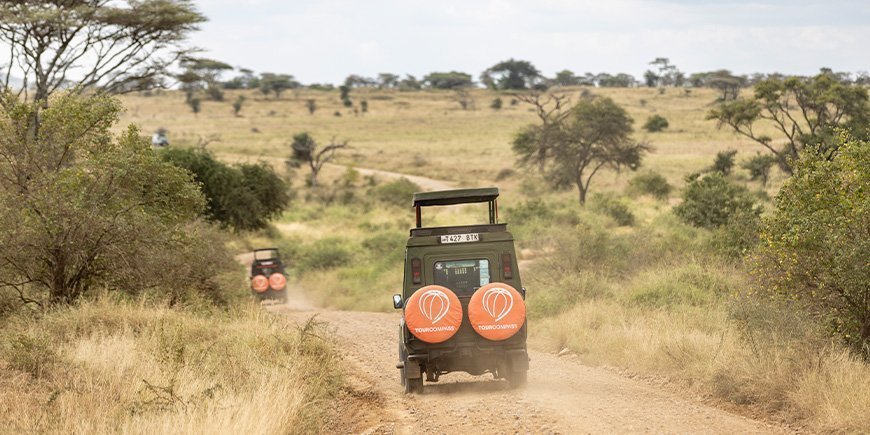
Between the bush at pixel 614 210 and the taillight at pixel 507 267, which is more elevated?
the taillight at pixel 507 267

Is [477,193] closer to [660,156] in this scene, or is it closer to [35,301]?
[35,301]

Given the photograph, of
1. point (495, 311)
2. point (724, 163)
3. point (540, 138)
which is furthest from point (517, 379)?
point (724, 163)

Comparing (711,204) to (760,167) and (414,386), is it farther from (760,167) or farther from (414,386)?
(760,167)

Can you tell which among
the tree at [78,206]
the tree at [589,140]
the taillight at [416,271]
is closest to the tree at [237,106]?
the tree at [589,140]

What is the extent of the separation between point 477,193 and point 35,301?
801 cm

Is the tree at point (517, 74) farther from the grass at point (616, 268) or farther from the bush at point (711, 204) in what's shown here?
the bush at point (711, 204)

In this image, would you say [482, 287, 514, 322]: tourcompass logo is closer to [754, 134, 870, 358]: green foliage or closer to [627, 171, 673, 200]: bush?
[754, 134, 870, 358]: green foliage

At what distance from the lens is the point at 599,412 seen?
1026 cm

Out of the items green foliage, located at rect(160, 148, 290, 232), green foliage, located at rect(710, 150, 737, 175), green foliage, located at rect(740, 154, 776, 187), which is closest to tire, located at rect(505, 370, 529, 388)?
green foliage, located at rect(160, 148, 290, 232)

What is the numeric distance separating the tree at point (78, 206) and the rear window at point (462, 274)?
637 cm

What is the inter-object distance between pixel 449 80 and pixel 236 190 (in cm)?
11988

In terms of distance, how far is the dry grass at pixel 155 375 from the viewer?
336 inches

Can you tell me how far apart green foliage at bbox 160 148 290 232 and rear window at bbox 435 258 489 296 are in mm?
26066

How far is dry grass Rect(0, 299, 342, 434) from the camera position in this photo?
8.52 metres
